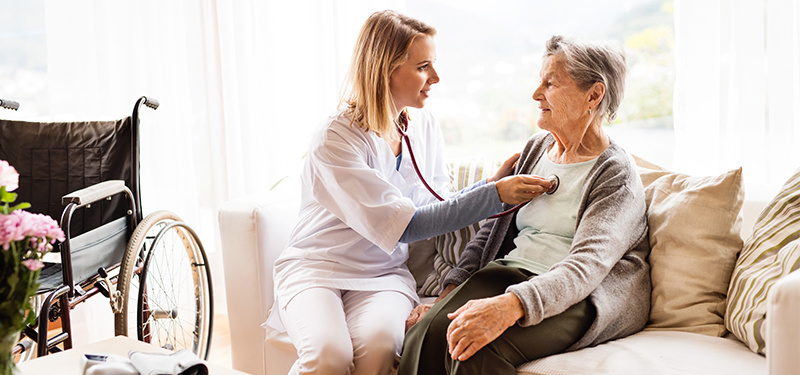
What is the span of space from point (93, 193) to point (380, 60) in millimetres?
871

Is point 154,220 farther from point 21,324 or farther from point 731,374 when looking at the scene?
point 731,374

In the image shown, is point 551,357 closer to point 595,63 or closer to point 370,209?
point 370,209

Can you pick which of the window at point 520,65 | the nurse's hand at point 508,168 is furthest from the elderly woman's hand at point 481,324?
the window at point 520,65

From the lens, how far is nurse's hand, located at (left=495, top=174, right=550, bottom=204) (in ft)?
4.93

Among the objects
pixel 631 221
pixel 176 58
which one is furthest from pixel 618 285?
pixel 176 58

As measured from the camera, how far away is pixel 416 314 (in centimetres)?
155

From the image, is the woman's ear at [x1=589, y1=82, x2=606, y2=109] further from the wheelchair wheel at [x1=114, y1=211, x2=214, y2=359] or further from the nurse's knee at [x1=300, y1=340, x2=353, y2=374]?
the wheelchair wheel at [x1=114, y1=211, x2=214, y2=359]

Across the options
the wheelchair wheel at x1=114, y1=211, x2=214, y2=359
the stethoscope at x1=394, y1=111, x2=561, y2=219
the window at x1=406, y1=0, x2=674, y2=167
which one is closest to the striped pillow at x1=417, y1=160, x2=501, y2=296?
the stethoscope at x1=394, y1=111, x2=561, y2=219

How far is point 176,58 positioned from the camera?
9.16 ft

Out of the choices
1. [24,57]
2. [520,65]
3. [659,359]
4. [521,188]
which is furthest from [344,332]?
[24,57]

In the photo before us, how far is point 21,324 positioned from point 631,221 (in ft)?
4.12

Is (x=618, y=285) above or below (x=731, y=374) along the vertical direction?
above

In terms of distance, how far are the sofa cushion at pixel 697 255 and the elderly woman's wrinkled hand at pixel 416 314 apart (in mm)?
563

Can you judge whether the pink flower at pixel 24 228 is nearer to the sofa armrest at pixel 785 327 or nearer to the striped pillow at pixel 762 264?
the sofa armrest at pixel 785 327
